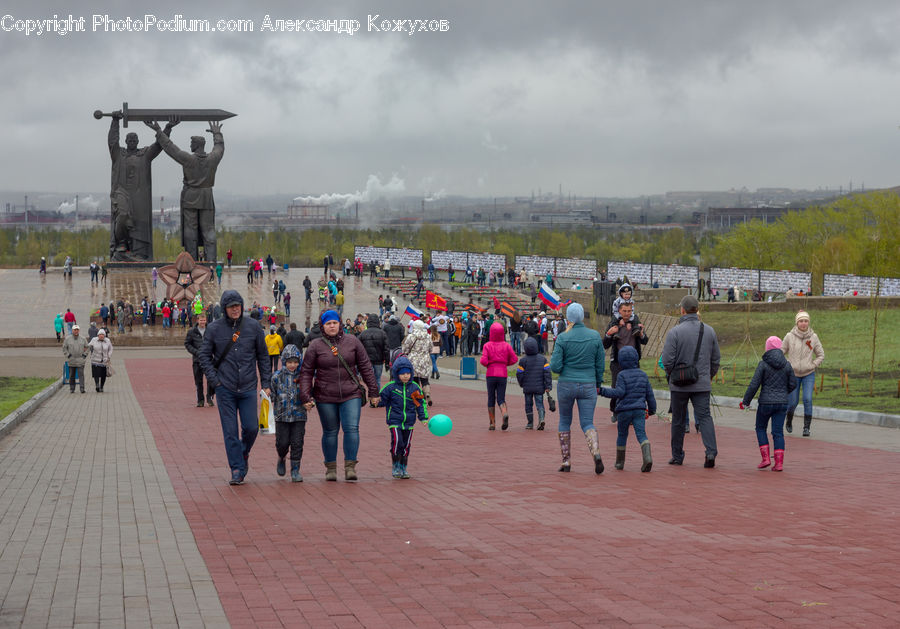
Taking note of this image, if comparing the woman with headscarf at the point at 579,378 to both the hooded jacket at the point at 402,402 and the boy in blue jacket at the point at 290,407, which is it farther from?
the boy in blue jacket at the point at 290,407

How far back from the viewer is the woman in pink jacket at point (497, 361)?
48.2ft

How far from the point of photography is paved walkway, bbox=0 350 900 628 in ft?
20.2

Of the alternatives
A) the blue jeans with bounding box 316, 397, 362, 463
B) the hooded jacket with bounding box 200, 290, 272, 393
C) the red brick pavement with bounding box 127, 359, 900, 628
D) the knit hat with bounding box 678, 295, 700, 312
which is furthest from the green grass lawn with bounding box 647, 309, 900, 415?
the hooded jacket with bounding box 200, 290, 272, 393

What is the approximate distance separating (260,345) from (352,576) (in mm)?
3569

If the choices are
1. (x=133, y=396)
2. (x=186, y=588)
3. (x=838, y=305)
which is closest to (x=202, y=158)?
(x=838, y=305)

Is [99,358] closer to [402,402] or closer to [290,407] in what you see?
[290,407]

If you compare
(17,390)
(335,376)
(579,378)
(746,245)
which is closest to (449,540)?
(335,376)

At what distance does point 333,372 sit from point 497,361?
16.6ft

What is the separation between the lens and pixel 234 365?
9930 millimetres

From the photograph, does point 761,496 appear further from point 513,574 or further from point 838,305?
point 838,305

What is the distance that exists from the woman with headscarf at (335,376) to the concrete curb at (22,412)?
19.7 feet

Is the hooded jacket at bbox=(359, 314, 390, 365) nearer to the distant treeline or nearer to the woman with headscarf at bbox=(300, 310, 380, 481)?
the woman with headscarf at bbox=(300, 310, 380, 481)

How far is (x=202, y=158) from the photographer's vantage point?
191 ft

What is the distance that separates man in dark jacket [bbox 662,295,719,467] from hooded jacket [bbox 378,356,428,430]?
2512 millimetres
